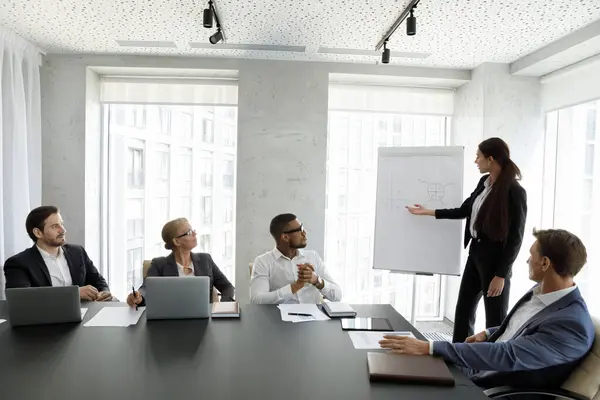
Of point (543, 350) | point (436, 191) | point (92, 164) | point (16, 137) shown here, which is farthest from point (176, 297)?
point (92, 164)

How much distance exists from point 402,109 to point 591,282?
7.32ft

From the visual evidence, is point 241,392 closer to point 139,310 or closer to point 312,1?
point 139,310

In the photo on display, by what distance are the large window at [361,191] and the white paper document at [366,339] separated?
2459 mm

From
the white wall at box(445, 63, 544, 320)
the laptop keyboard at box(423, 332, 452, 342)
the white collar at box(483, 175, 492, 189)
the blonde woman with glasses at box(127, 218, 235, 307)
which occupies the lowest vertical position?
the laptop keyboard at box(423, 332, 452, 342)

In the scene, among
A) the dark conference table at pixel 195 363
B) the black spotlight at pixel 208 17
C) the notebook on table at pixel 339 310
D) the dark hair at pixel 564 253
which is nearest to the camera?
the dark conference table at pixel 195 363

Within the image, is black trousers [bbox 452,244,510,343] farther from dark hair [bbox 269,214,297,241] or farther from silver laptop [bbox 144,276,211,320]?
silver laptop [bbox 144,276,211,320]

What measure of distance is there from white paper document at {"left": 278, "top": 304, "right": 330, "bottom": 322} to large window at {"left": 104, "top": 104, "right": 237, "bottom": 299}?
7.14 ft

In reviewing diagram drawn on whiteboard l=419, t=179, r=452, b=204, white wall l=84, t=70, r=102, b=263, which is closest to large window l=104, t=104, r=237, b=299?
white wall l=84, t=70, r=102, b=263

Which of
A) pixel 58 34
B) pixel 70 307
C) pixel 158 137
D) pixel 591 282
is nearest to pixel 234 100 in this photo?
pixel 158 137

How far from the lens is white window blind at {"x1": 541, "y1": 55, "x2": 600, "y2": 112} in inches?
128

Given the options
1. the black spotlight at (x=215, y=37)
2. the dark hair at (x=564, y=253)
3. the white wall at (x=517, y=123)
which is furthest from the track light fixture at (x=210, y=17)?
the white wall at (x=517, y=123)

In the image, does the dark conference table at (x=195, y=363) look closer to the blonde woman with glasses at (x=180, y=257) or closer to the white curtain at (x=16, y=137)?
the blonde woman with glasses at (x=180, y=257)

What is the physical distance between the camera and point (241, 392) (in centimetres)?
133

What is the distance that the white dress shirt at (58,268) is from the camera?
263 centimetres
